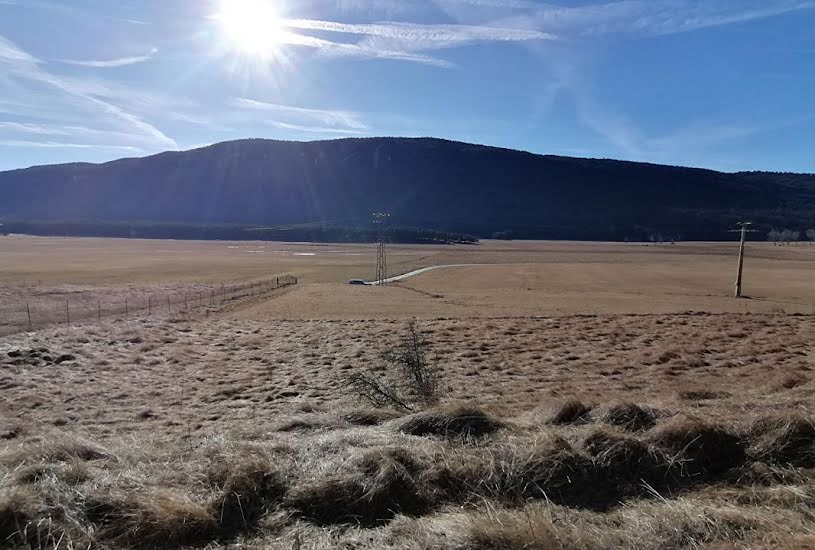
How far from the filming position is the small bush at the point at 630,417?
19.6 ft

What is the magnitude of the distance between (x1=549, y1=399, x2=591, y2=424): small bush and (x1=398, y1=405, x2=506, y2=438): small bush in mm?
917

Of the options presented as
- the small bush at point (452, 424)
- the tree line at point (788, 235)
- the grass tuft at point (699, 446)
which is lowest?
the small bush at point (452, 424)

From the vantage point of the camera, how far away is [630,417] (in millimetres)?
6199

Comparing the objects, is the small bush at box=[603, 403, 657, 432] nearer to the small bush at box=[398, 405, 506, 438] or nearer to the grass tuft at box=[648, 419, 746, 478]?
the grass tuft at box=[648, 419, 746, 478]

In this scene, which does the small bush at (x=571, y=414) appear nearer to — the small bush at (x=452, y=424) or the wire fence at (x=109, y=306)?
the small bush at (x=452, y=424)

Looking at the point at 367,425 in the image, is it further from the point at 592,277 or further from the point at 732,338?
the point at 592,277

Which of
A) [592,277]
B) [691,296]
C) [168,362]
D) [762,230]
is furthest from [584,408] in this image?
[762,230]

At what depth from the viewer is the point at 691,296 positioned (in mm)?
46500

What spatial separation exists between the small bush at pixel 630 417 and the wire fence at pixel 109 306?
30712 millimetres

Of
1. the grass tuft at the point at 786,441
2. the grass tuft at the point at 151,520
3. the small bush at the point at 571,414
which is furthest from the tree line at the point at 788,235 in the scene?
the grass tuft at the point at 151,520

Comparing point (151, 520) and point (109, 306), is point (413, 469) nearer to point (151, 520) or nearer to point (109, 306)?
point (151, 520)

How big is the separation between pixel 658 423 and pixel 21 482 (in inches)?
233

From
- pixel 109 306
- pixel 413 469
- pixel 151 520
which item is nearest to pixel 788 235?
pixel 109 306

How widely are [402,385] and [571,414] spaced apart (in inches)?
A: 336
